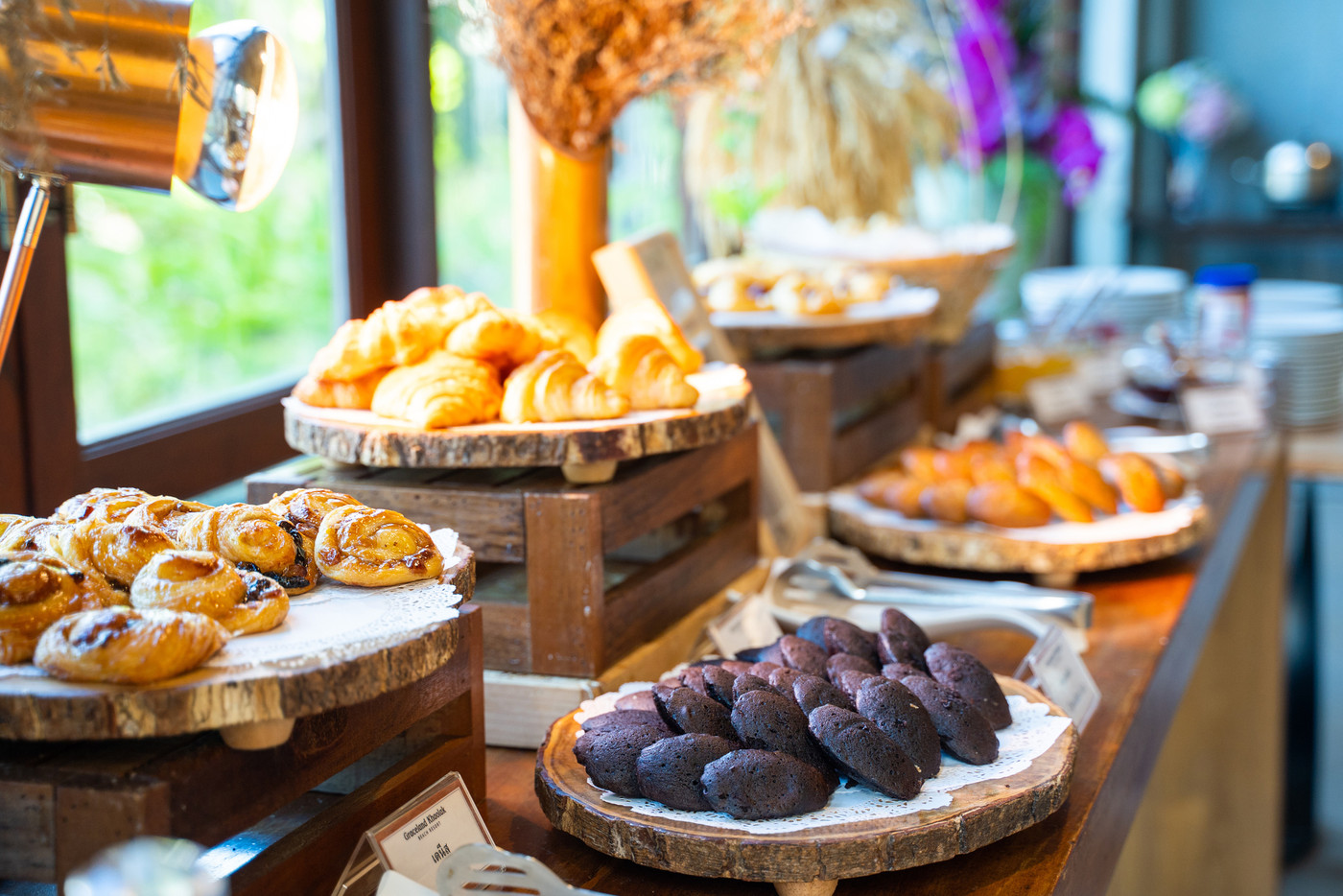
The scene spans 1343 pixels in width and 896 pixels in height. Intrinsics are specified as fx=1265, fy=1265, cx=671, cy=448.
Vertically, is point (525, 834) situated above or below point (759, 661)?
below

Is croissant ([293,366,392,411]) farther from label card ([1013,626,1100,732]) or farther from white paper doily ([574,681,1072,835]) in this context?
label card ([1013,626,1100,732])

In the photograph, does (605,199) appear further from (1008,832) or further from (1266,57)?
(1266,57)

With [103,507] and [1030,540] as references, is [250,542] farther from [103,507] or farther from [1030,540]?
[1030,540]

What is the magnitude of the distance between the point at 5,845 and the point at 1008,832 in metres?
0.61

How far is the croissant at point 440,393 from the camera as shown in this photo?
1060 millimetres

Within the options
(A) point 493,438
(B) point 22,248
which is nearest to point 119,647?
(B) point 22,248

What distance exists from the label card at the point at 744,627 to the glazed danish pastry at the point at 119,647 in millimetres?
644

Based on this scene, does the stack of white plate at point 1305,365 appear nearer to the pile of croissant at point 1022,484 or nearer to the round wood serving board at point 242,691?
the pile of croissant at point 1022,484

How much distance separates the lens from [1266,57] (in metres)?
5.88

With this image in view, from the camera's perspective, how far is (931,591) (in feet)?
4.91

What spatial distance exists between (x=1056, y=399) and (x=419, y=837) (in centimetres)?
205

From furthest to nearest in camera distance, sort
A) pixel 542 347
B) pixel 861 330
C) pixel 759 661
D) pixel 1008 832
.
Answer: pixel 861 330 < pixel 542 347 < pixel 759 661 < pixel 1008 832

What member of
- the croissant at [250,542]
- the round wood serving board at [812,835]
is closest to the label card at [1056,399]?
the round wood serving board at [812,835]

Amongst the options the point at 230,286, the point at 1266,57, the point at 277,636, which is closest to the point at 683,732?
the point at 277,636
